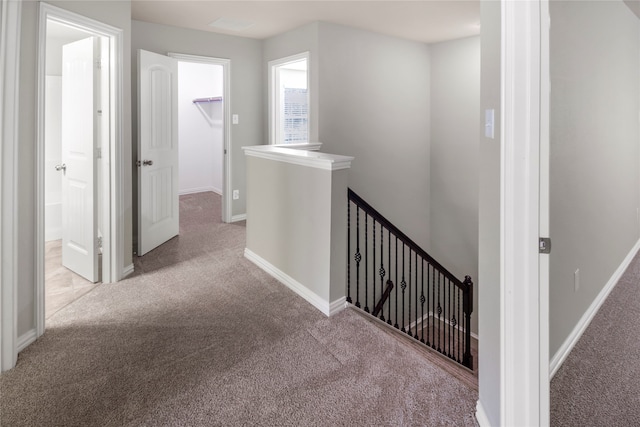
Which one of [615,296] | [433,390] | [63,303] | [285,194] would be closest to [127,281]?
[63,303]

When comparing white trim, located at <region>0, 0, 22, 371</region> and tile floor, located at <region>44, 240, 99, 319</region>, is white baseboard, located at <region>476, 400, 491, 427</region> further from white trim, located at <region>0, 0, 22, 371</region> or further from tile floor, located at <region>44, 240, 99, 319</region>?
tile floor, located at <region>44, 240, 99, 319</region>

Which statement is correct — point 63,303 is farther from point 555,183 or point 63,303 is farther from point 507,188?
point 555,183

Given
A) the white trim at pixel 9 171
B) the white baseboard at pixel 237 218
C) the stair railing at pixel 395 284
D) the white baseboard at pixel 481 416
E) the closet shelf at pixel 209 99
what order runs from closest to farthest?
the white baseboard at pixel 481 416 → the white trim at pixel 9 171 → the stair railing at pixel 395 284 → the white baseboard at pixel 237 218 → the closet shelf at pixel 209 99

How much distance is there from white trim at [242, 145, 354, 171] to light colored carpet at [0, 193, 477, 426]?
0.98 m

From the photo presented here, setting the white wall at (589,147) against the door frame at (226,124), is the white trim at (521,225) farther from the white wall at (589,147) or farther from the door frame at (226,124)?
the door frame at (226,124)

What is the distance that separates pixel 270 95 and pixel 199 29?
1.11m

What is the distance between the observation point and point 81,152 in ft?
10.7

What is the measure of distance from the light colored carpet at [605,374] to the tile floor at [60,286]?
9.91 feet

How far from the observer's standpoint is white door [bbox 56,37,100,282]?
3131 millimetres

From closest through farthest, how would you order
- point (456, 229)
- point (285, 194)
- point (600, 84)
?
1. point (600, 84)
2. point (285, 194)
3. point (456, 229)

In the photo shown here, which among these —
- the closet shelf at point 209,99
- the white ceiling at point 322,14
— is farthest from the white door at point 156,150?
the closet shelf at point 209,99

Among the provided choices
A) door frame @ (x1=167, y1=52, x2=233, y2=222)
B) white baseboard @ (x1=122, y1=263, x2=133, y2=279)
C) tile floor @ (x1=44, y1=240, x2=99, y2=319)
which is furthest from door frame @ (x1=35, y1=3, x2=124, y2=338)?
door frame @ (x1=167, y1=52, x2=233, y2=222)

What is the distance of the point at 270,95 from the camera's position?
519 cm

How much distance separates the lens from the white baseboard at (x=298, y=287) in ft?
8.93
